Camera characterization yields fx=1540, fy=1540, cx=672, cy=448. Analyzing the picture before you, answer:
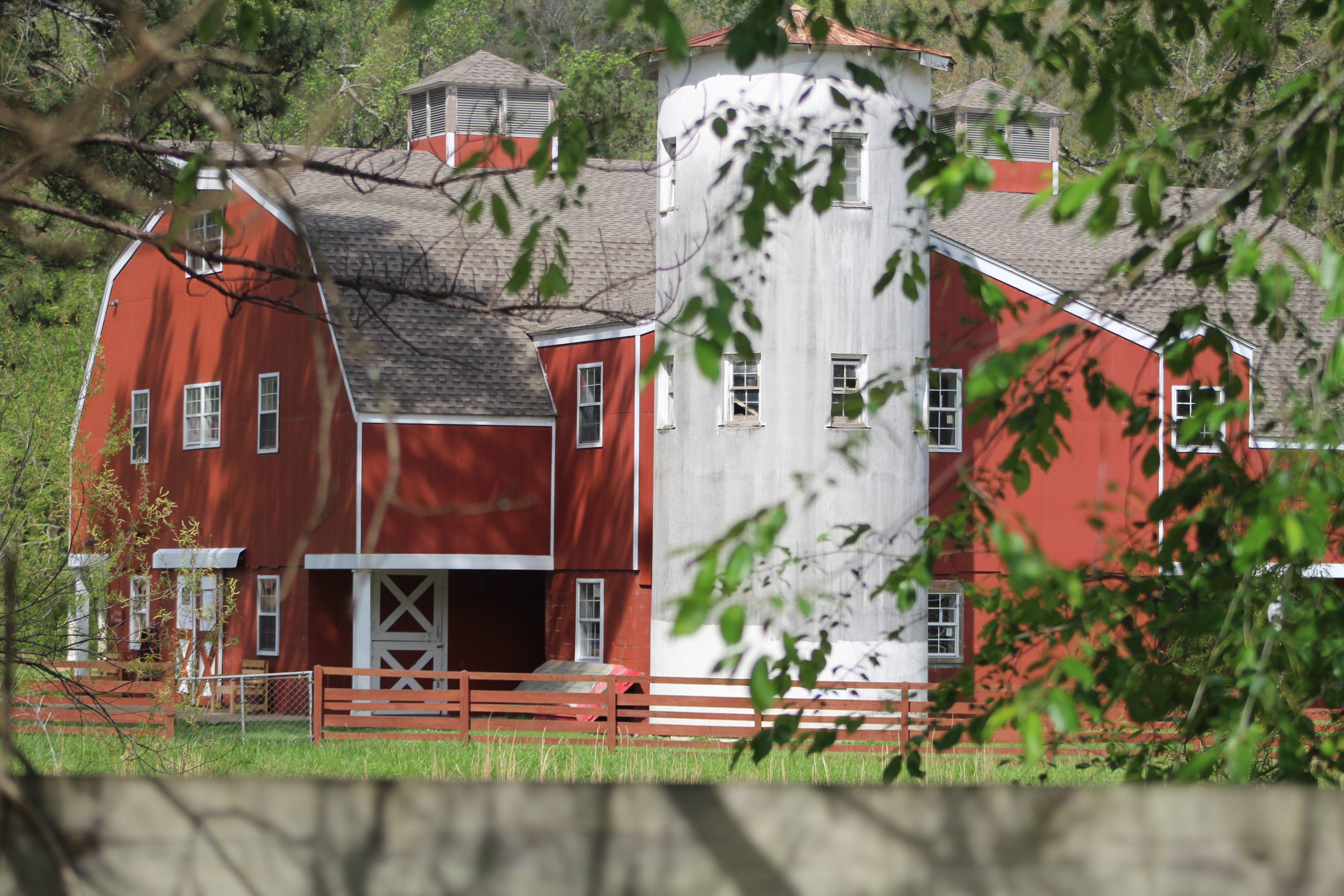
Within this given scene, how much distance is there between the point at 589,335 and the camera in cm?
2666

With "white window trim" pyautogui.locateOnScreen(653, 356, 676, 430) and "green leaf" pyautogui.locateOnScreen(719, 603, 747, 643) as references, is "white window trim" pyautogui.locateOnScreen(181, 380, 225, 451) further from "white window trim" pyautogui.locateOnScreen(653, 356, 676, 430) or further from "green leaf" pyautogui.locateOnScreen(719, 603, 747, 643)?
"green leaf" pyautogui.locateOnScreen(719, 603, 747, 643)

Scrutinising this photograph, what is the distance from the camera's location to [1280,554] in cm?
490

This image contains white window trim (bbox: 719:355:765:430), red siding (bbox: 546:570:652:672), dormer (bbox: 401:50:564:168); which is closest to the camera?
white window trim (bbox: 719:355:765:430)

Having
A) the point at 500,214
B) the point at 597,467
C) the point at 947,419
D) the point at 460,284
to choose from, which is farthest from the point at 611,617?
the point at 500,214

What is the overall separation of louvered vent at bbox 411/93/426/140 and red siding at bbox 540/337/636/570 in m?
11.7

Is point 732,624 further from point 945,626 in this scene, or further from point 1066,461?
point 1066,461

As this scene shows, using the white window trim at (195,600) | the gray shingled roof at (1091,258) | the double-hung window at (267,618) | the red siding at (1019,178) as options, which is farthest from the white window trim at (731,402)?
the red siding at (1019,178)

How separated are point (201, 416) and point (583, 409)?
28.3ft

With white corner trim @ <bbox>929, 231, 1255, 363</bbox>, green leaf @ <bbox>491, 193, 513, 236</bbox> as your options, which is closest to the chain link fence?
white corner trim @ <bbox>929, 231, 1255, 363</bbox>

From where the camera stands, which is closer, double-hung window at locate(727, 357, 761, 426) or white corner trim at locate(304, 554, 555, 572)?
double-hung window at locate(727, 357, 761, 426)

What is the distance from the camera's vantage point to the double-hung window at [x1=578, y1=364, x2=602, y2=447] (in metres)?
26.5

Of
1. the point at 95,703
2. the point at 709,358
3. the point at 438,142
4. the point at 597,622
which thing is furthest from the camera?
the point at 438,142

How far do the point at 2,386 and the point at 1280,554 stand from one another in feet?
50.3

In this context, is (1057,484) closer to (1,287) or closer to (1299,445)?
(1,287)
